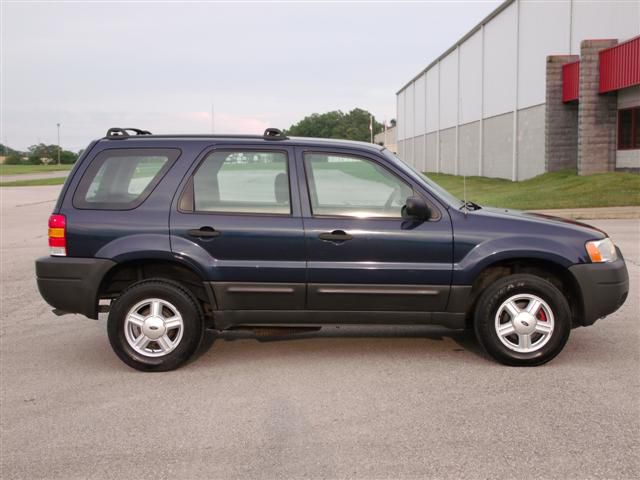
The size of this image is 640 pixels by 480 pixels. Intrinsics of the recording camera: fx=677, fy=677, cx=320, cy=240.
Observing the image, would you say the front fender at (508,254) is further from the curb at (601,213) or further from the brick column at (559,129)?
the brick column at (559,129)

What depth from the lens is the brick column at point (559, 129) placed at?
92.3 ft

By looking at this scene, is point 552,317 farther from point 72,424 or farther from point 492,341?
point 72,424

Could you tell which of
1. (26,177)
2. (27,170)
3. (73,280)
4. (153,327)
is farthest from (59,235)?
(27,170)

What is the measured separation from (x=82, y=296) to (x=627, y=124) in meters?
23.9

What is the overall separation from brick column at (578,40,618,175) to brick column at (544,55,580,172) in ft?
8.43

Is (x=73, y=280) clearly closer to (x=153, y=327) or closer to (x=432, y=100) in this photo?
(x=153, y=327)

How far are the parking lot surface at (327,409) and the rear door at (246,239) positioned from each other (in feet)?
2.07

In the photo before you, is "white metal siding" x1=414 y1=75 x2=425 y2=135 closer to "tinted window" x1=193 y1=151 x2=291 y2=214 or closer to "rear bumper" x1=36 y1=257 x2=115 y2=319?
"tinted window" x1=193 y1=151 x2=291 y2=214

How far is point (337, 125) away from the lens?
177 m

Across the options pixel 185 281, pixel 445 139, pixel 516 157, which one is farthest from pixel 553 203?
pixel 445 139

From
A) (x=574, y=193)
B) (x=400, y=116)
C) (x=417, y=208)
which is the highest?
(x=400, y=116)

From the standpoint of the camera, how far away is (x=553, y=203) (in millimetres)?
19641

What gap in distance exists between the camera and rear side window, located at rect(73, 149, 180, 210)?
5.48 m

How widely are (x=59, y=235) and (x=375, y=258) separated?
253cm
